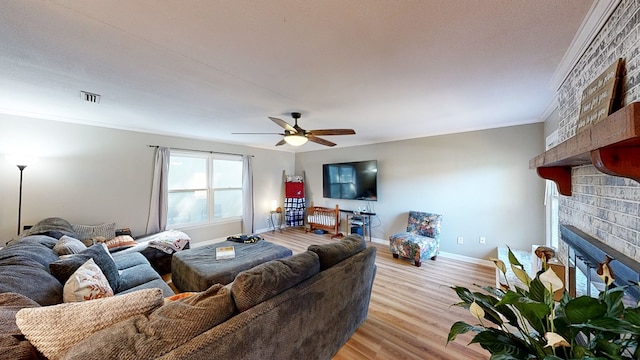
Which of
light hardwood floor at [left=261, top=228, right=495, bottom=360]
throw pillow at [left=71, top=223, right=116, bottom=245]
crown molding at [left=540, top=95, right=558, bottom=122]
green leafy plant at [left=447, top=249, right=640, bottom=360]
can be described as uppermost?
crown molding at [left=540, top=95, right=558, bottom=122]

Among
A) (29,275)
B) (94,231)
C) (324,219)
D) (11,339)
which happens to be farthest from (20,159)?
(324,219)

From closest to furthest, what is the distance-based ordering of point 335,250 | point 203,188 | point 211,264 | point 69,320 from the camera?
1. point 69,320
2. point 335,250
3. point 211,264
4. point 203,188

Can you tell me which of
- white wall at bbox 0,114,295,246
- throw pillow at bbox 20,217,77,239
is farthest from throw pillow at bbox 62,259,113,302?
white wall at bbox 0,114,295,246

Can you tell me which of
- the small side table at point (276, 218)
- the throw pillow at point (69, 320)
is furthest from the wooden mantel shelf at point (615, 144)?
the small side table at point (276, 218)

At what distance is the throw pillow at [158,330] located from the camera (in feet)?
2.77

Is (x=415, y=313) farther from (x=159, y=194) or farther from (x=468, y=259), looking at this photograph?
(x=159, y=194)

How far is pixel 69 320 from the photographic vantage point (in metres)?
0.94

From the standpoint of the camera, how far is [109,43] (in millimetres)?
1540

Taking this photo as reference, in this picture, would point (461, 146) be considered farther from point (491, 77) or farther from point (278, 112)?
point (278, 112)

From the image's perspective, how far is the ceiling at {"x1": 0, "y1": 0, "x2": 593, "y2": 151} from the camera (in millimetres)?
1255

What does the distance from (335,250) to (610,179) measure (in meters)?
1.72

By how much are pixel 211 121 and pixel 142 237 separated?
7.84ft

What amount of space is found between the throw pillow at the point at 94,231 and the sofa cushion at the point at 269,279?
11.3ft

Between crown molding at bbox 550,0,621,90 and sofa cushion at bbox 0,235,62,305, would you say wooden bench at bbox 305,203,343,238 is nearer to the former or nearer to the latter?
crown molding at bbox 550,0,621,90
